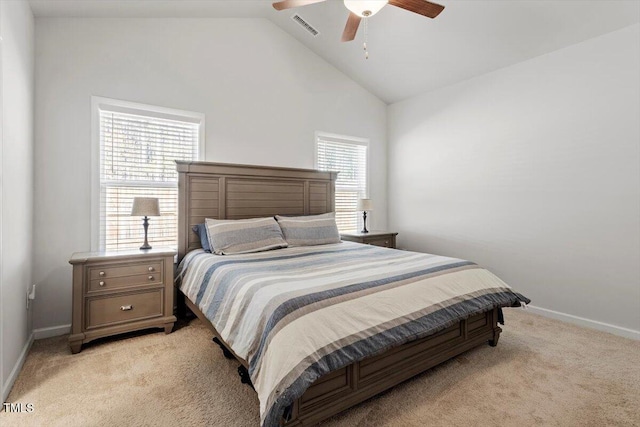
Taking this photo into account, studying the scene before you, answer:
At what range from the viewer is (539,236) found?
3.38 meters

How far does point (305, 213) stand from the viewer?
4.13 metres

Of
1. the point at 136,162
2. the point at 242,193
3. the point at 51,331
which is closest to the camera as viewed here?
the point at 51,331

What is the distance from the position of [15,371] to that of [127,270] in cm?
91

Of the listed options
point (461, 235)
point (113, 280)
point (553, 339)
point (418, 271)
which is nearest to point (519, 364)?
point (553, 339)

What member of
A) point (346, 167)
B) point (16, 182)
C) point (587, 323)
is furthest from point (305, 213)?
point (587, 323)

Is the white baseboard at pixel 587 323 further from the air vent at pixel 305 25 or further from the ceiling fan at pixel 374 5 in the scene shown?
Answer: the air vent at pixel 305 25

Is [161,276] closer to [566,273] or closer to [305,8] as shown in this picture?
[305,8]

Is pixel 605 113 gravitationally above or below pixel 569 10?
below

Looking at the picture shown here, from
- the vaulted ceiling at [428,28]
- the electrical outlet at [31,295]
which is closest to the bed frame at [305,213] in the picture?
the electrical outlet at [31,295]

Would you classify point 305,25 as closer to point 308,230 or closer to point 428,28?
point 428,28

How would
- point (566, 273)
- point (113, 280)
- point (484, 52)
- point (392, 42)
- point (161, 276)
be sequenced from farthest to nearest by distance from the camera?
point (392, 42), point (484, 52), point (566, 273), point (161, 276), point (113, 280)

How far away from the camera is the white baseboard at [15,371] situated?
186 centimetres

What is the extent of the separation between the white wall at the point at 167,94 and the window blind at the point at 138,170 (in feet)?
0.51

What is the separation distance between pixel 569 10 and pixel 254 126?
329 centimetres
